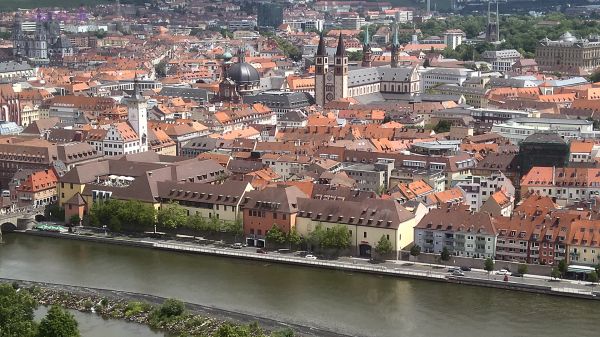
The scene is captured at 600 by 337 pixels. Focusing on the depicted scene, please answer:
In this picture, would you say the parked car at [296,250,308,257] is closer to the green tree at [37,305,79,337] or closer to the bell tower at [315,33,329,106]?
the green tree at [37,305,79,337]

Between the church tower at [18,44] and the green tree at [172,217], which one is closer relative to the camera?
the green tree at [172,217]

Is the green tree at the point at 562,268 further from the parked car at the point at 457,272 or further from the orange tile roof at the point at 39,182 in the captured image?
the orange tile roof at the point at 39,182

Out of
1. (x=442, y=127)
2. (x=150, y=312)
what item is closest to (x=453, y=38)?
(x=442, y=127)

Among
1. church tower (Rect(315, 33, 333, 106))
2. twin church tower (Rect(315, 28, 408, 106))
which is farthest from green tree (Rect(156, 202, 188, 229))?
church tower (Rect(315, 33, 333, 106))

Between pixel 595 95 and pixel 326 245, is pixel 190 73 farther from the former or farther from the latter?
pixel 326 245

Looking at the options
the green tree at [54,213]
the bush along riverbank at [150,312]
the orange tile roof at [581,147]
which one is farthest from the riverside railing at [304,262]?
the orange tile roof at [581,147]

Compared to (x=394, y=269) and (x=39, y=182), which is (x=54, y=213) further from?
(x=394, y=269)
